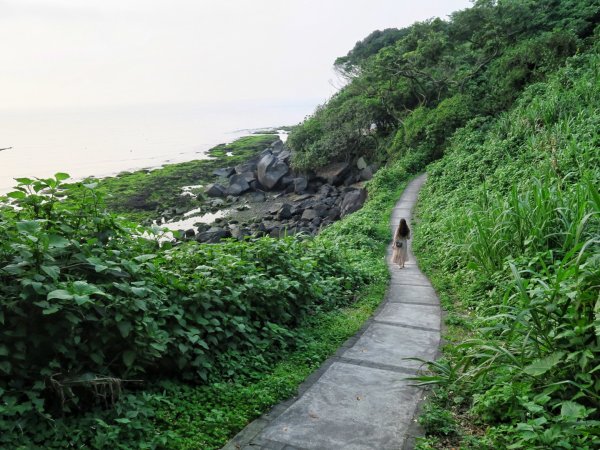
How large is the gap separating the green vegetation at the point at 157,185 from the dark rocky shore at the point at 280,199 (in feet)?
5.32

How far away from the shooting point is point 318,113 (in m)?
33.8

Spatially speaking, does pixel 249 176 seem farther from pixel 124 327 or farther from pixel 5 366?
pixel 5 366

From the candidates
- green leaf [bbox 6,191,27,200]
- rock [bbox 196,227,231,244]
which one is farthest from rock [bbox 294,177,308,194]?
green leaf [bbox 6,191,27,200]

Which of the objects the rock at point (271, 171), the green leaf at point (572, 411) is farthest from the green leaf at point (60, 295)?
the rock at point (271, 171)

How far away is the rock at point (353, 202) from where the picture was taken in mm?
21359

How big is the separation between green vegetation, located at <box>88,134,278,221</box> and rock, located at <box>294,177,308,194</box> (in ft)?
21.5

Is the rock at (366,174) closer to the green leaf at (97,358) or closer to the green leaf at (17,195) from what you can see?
the green leaf at (17,195)

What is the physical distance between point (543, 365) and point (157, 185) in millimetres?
34134

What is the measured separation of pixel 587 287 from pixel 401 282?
16.6ft

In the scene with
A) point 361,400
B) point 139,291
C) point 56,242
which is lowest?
A: point 361,400

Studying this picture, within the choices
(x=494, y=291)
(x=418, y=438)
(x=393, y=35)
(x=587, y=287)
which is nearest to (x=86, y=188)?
(x=418, y=438)

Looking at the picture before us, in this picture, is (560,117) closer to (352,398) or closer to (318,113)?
(352,398)

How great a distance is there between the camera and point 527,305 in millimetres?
3760

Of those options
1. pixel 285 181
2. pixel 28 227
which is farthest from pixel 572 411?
pixel 285 181
